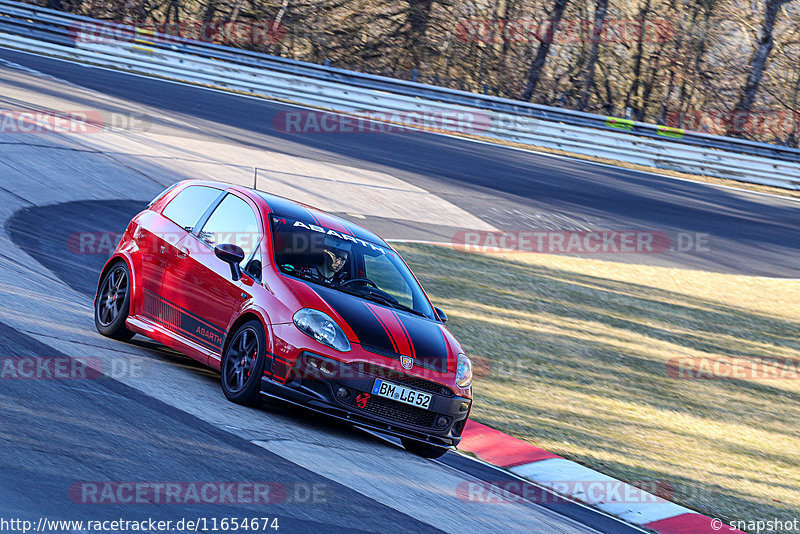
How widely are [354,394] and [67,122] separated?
12.9m

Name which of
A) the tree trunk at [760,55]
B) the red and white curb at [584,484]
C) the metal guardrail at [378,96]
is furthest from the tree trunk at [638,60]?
the red and white curb at [584,484]

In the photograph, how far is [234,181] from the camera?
16.4m

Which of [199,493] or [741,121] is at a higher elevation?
[741,121]

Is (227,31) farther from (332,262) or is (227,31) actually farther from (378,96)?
(332,262)

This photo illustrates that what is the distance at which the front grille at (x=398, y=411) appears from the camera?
674 centimetres

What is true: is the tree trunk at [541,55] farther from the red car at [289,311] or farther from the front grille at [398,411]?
the front grille at [398,411]

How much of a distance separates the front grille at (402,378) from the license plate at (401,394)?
4 cm

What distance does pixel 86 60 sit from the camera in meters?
25.3

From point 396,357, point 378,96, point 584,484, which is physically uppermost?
point 378,96

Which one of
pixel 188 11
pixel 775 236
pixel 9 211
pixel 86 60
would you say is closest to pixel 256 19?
pixel 188 11

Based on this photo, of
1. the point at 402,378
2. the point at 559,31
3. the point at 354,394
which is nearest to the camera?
the point at 354,394

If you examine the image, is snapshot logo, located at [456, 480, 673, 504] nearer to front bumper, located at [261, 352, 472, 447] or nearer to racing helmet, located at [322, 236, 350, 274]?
front bumper, located at [261, 352, 472, 447]

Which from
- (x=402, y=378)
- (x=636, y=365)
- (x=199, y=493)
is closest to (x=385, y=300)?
(x=402, y=378)

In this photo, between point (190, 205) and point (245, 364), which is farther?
point (190, 205)
